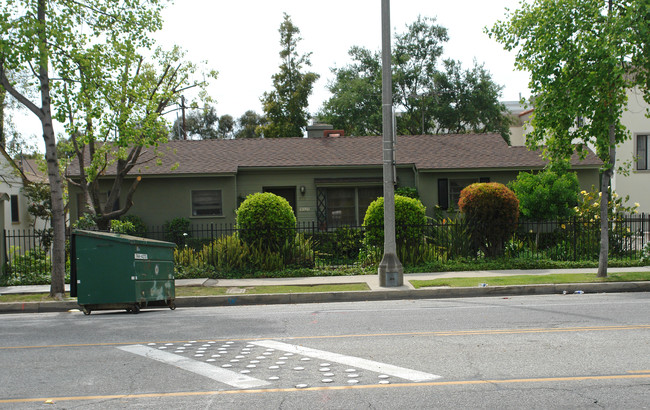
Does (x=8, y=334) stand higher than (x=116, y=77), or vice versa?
(x=116, y=77)

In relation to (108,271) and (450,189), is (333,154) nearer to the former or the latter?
(450,189)

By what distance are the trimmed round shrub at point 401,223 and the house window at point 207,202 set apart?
7795 mm

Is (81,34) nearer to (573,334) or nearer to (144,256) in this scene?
(144,256)

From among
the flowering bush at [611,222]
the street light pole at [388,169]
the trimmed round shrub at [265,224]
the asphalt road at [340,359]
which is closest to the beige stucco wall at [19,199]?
the trimmed round shrub at [265,224]

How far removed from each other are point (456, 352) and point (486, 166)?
16501 mm

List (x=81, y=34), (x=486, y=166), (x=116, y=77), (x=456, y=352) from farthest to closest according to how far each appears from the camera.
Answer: (x=486, y=166) < (x=116, y=77) < (x=81, y=34) < (x=456, y=352)

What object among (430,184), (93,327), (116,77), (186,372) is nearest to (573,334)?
(186,372)

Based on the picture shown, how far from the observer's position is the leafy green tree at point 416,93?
41.4 m

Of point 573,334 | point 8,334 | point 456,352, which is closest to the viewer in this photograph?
point 456,352

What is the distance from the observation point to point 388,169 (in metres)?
13.8

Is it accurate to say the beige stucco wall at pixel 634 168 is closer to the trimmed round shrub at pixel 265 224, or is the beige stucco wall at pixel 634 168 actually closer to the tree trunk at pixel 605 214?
the tree trunk at pixel 605 214

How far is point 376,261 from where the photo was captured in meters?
17.0

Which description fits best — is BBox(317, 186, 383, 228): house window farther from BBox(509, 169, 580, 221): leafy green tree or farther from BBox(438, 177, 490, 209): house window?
BBox(509, 169, 580, 221): leafy green tree

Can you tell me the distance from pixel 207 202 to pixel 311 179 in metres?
4.17
